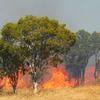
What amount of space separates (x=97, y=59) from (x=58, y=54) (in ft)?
184

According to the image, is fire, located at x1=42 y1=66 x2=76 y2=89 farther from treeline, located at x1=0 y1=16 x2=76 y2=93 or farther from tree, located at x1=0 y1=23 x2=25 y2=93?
treeline, located at x1=0 y1=16 x2=76 y2=93

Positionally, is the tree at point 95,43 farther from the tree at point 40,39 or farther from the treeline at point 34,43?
the tree at point 40,39

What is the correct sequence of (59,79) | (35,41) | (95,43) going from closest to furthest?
(35,41), (95,43), (59,79)

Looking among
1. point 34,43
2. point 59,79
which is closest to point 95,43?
point 59,79

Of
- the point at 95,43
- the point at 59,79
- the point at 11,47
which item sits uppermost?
the point at 95,43

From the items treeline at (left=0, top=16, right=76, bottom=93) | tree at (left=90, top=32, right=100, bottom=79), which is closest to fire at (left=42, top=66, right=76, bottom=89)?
tree at (left=90, top=32, right=100, bottom=79)

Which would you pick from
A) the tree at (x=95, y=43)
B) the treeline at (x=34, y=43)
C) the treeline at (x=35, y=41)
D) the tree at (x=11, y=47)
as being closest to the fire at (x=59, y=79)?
the tree at (x=95, y=43)

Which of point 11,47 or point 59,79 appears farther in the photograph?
point 59,79

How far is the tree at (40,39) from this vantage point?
52000mm

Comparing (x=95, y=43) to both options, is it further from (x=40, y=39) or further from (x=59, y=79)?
(x=40, y=39)

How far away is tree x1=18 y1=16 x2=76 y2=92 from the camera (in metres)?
52.0

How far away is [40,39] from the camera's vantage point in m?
52.0

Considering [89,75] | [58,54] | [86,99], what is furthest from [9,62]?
[89,75]

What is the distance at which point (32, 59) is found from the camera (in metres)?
53.2
